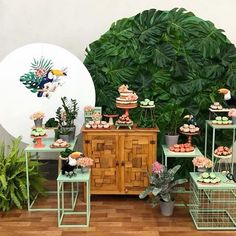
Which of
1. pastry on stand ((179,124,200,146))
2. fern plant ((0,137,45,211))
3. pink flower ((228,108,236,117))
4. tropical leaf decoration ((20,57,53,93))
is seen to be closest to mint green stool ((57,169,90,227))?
fern plant ((0,137,45,211))

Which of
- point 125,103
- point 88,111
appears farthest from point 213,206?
point 88,111

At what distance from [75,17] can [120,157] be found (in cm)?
183

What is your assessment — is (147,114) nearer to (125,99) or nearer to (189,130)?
(125,99)

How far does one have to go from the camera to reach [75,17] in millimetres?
5012

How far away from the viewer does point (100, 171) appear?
432 cm

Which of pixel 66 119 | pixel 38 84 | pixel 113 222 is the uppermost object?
pixel 38 84

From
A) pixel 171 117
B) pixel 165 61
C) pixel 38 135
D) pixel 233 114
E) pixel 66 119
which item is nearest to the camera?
pixel 38 135

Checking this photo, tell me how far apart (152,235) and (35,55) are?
2285 millimetres

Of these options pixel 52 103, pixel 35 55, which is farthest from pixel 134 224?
pixel 35 55

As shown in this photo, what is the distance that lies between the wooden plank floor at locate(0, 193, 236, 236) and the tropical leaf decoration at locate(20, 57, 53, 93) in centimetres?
127

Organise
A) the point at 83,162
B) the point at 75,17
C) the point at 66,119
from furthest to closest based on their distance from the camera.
Answer: the point at 75,17, the point at 66,119, the point at 83,162

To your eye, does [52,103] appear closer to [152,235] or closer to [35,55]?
[35,55]

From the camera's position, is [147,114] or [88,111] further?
[147,114]

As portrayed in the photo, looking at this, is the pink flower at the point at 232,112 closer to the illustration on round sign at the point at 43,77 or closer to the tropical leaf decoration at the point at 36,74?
the illustration on round sign at the point at 43,77
